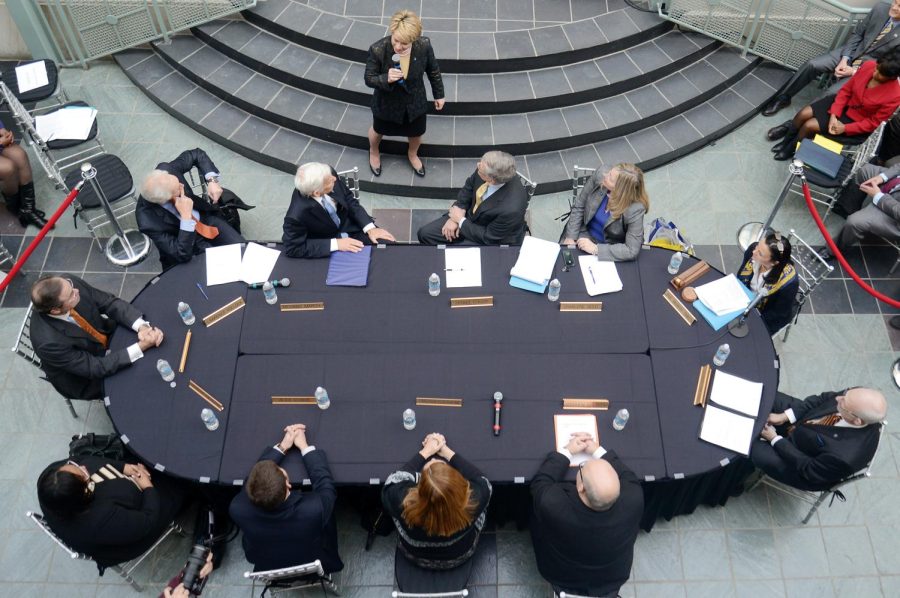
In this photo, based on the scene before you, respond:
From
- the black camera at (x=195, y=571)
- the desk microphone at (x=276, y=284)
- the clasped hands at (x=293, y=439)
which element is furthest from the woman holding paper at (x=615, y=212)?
the black camera at (x=195, y=571)

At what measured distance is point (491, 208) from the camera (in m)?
5.64

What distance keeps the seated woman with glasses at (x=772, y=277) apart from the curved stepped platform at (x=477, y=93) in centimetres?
235

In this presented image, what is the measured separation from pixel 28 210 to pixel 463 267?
4.39 meters

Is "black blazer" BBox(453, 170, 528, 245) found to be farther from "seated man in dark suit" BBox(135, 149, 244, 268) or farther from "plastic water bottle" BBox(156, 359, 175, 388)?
"plastic water bottle" BBox(156, 359, 175, 388)

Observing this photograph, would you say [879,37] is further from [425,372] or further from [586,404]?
[425,372]

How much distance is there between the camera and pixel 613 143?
7371 millimetres

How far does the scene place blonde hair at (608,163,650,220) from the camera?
5316mm

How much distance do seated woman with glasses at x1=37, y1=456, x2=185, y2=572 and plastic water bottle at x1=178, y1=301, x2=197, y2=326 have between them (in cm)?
102

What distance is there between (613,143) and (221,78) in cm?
423

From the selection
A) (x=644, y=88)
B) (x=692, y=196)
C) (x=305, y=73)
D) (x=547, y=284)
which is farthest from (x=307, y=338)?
(x=644, y=88)

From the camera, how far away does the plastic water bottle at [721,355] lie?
186 inches

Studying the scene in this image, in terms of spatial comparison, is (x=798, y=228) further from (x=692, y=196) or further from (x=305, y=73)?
(x=305, y=73)

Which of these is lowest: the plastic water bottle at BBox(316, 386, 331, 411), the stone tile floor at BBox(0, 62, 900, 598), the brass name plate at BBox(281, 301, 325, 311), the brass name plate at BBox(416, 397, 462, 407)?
the stone tile floor at BBox(0, 62, 900, 598)

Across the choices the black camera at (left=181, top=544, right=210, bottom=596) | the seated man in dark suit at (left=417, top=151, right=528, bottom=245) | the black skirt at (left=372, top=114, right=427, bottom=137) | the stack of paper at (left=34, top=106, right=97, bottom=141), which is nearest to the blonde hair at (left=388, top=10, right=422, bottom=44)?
the black skirt at (left=372, top=114, right=427, bottom=137)
